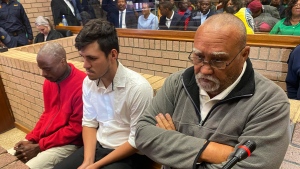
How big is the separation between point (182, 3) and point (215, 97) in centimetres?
251

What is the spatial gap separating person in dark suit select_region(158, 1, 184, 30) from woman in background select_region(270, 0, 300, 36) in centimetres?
105

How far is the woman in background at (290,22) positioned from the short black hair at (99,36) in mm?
1795

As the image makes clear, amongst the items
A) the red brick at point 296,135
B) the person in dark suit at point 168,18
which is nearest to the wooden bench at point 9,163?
the red brick at point 296,135

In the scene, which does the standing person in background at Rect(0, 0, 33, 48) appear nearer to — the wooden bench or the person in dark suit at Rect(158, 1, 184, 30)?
the person in dark suit at Rect(158, 1, 184, 30)

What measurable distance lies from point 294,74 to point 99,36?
1.69m

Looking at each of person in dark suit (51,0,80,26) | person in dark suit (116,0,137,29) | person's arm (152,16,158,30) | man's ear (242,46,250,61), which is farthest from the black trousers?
person in dark suit (51,0,80,26)

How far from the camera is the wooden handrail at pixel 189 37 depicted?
219 cm

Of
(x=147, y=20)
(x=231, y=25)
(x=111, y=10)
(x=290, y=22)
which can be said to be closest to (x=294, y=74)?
(x=290, y=22)

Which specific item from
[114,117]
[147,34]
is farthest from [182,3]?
[114,117]

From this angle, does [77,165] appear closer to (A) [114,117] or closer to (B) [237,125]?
(A) [114,117]

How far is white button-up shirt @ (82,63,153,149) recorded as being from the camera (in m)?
1.33

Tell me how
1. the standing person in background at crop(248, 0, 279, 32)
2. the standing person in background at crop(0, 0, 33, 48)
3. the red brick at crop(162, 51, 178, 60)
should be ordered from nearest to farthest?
the standing person in background at crop(248, 0, 279, 32) < the red brick at crop(162, 51, 178, 60) < the standing person in background at crop(0, 0, 33, 48)

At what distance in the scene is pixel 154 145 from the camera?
3.26ft

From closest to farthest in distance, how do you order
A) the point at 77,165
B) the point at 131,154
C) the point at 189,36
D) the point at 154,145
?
the point at 154,145 < the point at 131,154 < the point at 77,165 < the point at 189,36
